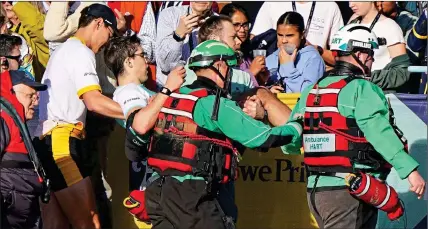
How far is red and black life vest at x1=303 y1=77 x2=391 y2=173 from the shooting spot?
25.3 ft

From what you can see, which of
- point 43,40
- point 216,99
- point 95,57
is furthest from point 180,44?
point 216,99

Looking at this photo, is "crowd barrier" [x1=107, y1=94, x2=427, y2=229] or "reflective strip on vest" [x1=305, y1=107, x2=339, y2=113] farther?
"crowd barrier" [x1=107, y1=94, x2=427, y2=229]

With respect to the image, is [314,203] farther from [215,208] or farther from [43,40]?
[43,40]

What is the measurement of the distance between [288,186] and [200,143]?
6.90 feet

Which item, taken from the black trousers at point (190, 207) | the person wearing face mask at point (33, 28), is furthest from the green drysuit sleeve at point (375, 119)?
the person wearing face mask at point (33, 28)

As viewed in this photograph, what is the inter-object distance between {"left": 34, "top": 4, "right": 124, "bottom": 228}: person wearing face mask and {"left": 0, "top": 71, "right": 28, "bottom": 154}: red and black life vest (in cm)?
86

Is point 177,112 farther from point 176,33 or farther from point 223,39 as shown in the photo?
point 176,33

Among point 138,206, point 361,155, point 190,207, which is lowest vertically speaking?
point 138,206

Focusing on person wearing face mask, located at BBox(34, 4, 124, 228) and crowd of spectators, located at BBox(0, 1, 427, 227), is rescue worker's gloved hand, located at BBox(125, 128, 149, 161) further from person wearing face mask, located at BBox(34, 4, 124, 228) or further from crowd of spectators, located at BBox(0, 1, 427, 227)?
crowd of spectators, located at BBox(0, 1, 427, 227)

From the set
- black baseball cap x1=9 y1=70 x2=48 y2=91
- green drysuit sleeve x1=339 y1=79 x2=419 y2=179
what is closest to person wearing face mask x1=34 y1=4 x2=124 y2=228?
black baseball cap x1=9 y1=70 x2=48 y2=91

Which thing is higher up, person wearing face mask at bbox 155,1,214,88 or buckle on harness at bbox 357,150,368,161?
person wearing face mask at bbox 155,1,214,88

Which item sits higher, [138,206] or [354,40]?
[354,40]

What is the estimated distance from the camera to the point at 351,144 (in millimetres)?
7703

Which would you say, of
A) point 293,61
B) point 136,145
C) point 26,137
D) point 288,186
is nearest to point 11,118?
point 26,137
